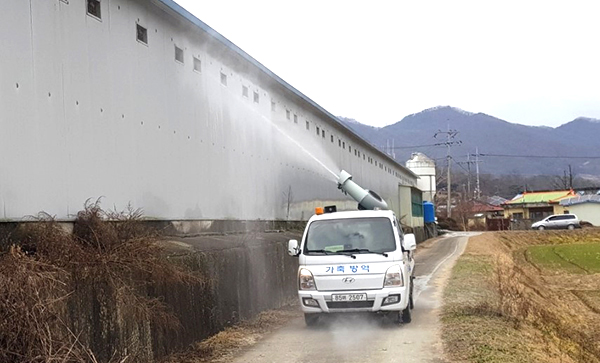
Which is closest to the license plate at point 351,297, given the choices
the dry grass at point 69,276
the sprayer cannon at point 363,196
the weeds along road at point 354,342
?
the weeds along road at point 354,342

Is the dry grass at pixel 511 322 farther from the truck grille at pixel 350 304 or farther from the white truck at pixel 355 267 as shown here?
the truck grille at pixel 350 304

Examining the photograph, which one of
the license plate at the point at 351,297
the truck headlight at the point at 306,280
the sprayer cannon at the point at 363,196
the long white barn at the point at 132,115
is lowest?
the license plate at the point at 351,297

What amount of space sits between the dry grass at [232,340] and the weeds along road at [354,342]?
0.24 m

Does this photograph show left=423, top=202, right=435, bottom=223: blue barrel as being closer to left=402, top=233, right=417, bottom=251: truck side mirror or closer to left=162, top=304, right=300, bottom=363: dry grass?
left=162, top=304, right=300, bottom=363: dry grass

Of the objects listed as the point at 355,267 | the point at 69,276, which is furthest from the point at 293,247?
the point at 69,276

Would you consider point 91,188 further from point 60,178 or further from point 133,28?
point 133,28

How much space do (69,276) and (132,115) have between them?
469cm

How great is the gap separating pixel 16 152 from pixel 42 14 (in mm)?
2034

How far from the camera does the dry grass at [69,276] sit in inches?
237

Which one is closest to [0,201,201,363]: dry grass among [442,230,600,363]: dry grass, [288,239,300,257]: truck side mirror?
[288,239,300,257]: truck side mirror

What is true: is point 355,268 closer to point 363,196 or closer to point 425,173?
point 363,196

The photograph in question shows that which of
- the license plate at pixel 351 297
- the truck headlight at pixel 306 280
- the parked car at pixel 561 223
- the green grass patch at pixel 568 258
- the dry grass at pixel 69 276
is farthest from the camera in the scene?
the parked car at pixel 561 223

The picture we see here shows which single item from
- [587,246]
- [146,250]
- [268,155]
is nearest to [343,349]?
[146,250]

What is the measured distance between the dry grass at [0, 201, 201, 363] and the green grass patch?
30124 millimetres
